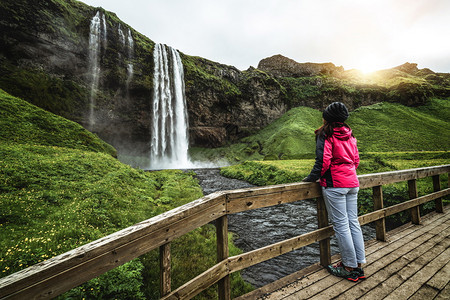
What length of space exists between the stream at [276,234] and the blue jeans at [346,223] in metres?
2.78

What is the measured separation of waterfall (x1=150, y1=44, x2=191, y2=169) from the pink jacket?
48.0 metres

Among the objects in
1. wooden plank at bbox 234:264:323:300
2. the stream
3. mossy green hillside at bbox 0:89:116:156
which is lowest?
the stream

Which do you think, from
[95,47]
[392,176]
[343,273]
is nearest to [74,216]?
[343,273]

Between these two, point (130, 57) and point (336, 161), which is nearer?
point (336, 161)

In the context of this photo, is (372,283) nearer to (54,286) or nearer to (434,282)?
(434,282)

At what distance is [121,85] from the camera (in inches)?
1736

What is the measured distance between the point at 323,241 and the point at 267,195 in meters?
1.73

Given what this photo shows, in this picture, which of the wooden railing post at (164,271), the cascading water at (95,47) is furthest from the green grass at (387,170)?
the cascading water at (95,47)

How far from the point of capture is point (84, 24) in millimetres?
38406

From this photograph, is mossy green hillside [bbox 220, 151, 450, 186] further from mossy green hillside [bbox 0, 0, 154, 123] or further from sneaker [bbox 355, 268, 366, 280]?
mossy green hillside [bbox 0, 0, 154, 123]

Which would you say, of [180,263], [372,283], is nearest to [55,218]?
[180,263]

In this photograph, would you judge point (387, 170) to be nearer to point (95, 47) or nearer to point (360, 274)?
point (360, 274)

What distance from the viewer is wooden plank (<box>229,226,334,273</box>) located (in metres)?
2.84

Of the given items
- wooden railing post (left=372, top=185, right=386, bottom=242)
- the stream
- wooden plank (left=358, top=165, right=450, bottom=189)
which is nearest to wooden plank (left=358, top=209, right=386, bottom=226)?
wooden railing post (left=372, top=185, right=386, bottom=242)
